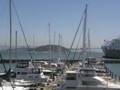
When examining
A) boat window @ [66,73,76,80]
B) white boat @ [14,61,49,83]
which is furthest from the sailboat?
white boat @ [14,61,49,83]

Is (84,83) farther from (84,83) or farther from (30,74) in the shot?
(30,74)

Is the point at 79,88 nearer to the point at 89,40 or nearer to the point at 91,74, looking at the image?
the point at 91,74

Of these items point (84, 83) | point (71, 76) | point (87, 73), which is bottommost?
point (84, 83)

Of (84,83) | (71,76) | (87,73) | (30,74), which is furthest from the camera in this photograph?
(30,74)

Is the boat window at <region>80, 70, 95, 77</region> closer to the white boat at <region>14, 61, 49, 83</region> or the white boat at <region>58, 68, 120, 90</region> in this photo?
the white boat at <region>58, 68, 120, 90</region>

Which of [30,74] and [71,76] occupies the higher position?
[71,76]

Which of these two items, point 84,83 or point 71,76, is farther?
point 71,76

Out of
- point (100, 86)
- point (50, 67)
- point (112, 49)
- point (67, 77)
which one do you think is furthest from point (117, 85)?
point (112, 49)

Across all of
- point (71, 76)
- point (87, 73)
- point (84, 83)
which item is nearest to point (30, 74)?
point (87, 73)

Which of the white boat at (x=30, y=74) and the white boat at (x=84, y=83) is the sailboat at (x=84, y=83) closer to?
the white boat at (x=84, y=83)

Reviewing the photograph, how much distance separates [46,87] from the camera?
36312mm

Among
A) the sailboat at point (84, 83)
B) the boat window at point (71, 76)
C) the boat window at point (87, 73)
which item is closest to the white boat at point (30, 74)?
the boat window at point (87, 73)

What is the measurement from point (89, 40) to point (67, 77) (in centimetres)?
3946

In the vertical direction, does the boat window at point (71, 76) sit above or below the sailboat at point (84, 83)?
above
